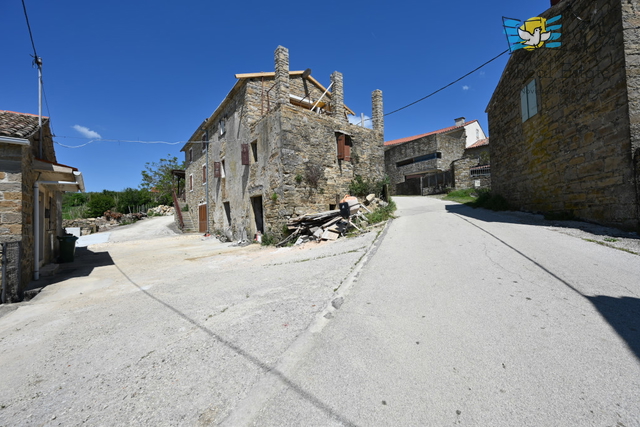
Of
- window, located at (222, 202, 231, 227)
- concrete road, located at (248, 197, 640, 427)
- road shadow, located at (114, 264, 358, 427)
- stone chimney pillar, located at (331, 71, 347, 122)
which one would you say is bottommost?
road shadow, located at (114, 264, 358, 427)

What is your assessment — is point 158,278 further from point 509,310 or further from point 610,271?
point 610,271

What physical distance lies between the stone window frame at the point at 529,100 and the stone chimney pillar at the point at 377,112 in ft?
21.1

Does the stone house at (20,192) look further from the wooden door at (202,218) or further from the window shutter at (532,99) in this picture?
the window shutter at (532,99)

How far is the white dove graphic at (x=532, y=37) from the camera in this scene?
7.58 meters

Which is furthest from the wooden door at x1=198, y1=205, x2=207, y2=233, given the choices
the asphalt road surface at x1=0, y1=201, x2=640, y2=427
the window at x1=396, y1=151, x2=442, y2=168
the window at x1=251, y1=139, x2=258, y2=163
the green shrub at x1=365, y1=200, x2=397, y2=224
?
the window at x1=396, y1=151, x2=442, y2=168

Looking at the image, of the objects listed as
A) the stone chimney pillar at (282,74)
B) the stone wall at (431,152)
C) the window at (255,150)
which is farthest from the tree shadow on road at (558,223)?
the stone wall at (431,152)

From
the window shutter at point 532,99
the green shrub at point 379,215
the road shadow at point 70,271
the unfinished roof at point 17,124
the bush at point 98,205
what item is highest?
the window shutter at point 532,99

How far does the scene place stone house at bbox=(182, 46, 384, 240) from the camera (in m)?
10.8

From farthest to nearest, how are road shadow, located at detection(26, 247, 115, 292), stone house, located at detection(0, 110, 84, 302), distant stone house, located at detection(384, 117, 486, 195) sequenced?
1. distant stone house, located at detection(384, 117, 486, 195)
2. road shadow, located at detection(26, 247, 115, 292)
3. stone house, located at detection(0, 110, 84, 302)

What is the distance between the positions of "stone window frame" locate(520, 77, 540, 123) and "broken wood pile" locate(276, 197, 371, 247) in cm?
645

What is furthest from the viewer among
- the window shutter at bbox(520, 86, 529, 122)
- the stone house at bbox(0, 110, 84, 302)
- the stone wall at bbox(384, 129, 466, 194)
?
the stone wall at bbox(384, 129, 466, 194)

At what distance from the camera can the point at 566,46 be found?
23.0 feet

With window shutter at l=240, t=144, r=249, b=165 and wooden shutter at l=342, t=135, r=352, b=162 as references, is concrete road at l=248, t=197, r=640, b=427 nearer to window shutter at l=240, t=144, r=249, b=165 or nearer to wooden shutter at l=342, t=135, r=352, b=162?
wooden shutter at l=342, t=135, r=352, b=162

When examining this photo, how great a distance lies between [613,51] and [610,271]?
17.3 feet
